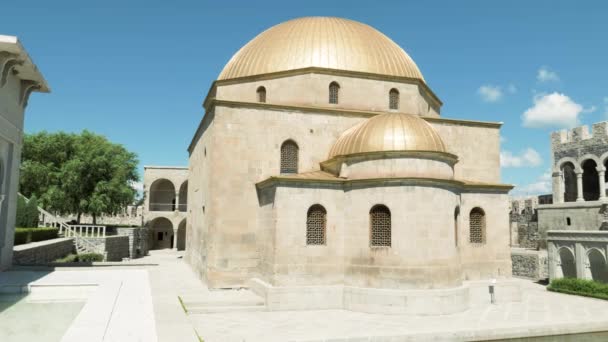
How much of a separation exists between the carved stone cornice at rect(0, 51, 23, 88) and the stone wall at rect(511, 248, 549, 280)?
23.7 m

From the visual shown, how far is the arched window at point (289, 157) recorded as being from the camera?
693 inches

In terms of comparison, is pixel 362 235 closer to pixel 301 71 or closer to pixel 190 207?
pixel 301 71

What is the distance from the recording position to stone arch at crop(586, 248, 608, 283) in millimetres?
19172

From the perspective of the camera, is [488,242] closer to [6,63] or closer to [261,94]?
[261,94]

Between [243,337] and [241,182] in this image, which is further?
[241,182]

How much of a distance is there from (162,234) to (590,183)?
36157 mm

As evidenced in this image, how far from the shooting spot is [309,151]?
17656mm

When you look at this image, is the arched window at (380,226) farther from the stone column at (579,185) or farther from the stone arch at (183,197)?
the stone arch at (183,197)

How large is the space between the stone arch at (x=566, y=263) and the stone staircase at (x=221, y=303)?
46.7 ft

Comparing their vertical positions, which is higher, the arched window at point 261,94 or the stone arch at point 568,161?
the arched window at point 261,94

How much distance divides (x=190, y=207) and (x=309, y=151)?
33.5 ft

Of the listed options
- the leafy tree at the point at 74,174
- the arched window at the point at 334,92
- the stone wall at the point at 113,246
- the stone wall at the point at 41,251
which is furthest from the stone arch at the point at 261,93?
the leafy tree at the point at 74,174

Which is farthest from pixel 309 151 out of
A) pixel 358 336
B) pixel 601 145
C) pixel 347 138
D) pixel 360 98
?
pixel 601 145

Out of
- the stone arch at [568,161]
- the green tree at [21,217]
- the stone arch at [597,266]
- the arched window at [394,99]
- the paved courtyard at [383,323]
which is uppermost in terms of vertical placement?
the arched window at [394,99]
